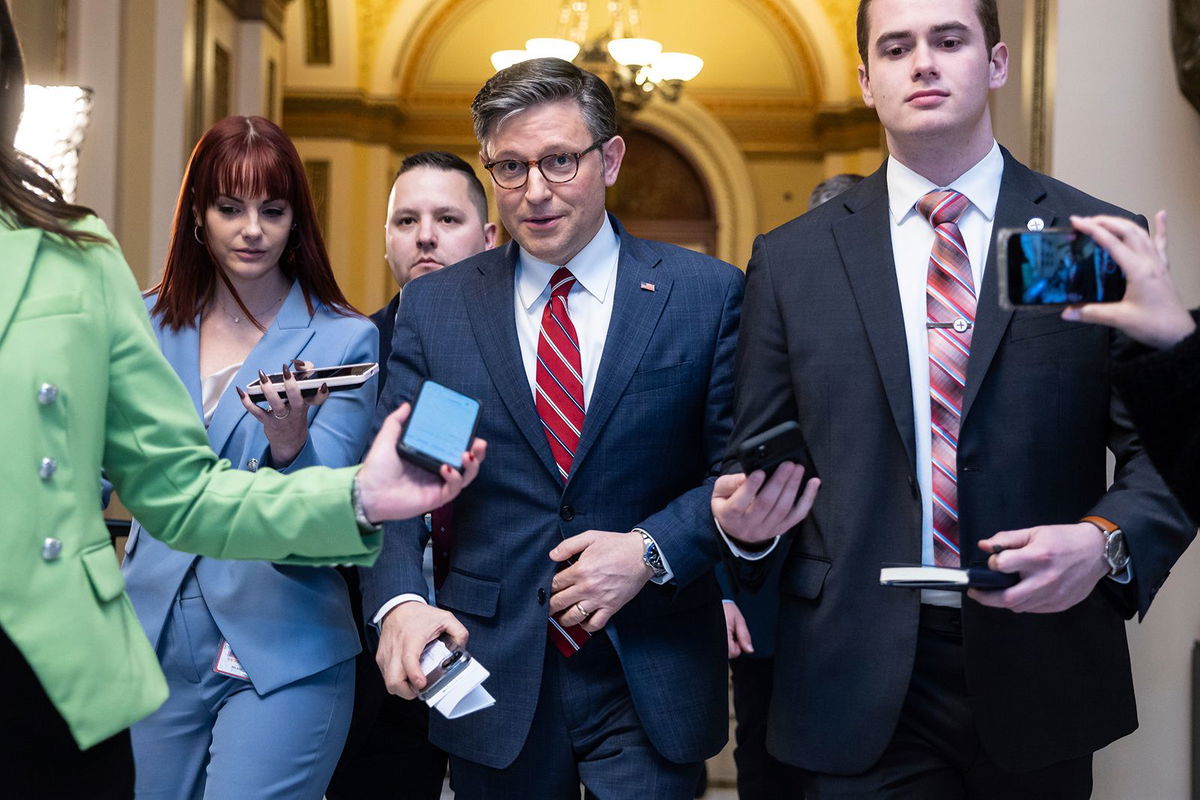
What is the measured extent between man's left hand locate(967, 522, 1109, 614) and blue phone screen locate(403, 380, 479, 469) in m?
0.76

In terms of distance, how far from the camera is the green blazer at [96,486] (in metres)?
1.61

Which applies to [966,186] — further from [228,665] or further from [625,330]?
[228,665]

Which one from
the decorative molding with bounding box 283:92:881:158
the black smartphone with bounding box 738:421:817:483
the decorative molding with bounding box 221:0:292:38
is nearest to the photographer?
the black smartphone with bounding box 738:421:817:483

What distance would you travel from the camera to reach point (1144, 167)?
341 cm

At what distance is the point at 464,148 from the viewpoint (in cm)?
1386

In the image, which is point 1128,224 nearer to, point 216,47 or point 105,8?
point 105,8

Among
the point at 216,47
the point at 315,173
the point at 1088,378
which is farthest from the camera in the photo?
the point at 315,173

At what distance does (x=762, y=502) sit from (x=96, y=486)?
3.15 ft

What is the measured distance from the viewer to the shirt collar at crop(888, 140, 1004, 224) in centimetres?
235

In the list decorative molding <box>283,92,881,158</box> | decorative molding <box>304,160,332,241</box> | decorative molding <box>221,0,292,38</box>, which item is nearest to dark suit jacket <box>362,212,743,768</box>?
decorative molding <box>221,0,292,38</box>

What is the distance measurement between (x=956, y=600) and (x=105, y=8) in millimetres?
4743

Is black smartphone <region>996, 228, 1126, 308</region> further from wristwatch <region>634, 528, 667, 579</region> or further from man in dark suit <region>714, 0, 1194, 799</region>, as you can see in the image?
wristwatch <region>634, 528, 667, 579</region>

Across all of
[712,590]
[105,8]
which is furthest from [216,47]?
[712,590]

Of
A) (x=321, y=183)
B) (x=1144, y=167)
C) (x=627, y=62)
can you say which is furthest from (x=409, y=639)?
(x=321, y=183)
